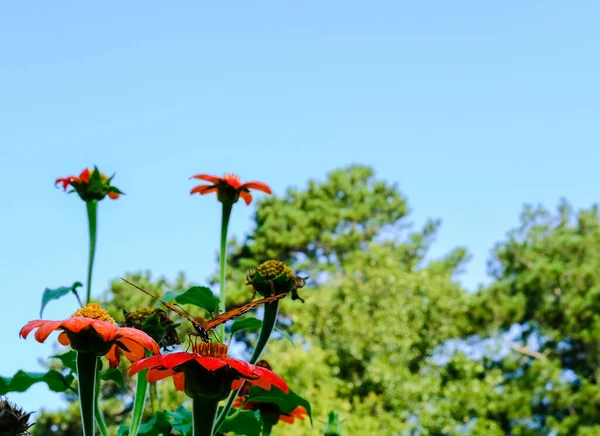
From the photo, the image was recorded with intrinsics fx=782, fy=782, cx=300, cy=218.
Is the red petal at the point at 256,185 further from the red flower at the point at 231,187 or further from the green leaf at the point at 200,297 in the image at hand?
the green leaf at the point at 200,297

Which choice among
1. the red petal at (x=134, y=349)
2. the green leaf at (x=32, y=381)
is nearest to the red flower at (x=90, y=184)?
the green leaf at (x=32, y=381)

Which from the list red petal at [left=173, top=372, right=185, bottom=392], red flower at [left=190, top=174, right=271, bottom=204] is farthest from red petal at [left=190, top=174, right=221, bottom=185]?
red petal at [left=173, top=372, right=185, bottom=392]

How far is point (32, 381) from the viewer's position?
1189 mm

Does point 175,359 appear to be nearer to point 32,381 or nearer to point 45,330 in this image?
point 45,330

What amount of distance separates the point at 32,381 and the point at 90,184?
0.37 m

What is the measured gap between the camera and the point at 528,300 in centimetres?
1300

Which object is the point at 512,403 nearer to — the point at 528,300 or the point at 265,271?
the point at 528,300

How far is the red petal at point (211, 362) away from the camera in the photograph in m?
0.70

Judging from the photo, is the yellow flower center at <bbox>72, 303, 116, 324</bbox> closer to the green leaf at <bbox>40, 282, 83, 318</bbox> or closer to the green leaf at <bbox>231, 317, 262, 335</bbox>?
the green leaf at <bbox>231, 317, 262, 335</bbox>

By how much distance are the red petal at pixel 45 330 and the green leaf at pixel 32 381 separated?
42 centimetres

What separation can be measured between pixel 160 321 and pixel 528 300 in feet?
41.5

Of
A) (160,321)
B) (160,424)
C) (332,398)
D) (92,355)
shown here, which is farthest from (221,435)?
(332,398)

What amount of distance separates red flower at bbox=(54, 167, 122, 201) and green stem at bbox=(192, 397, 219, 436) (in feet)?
2.37

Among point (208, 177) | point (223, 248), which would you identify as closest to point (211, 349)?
point (223, 248)
